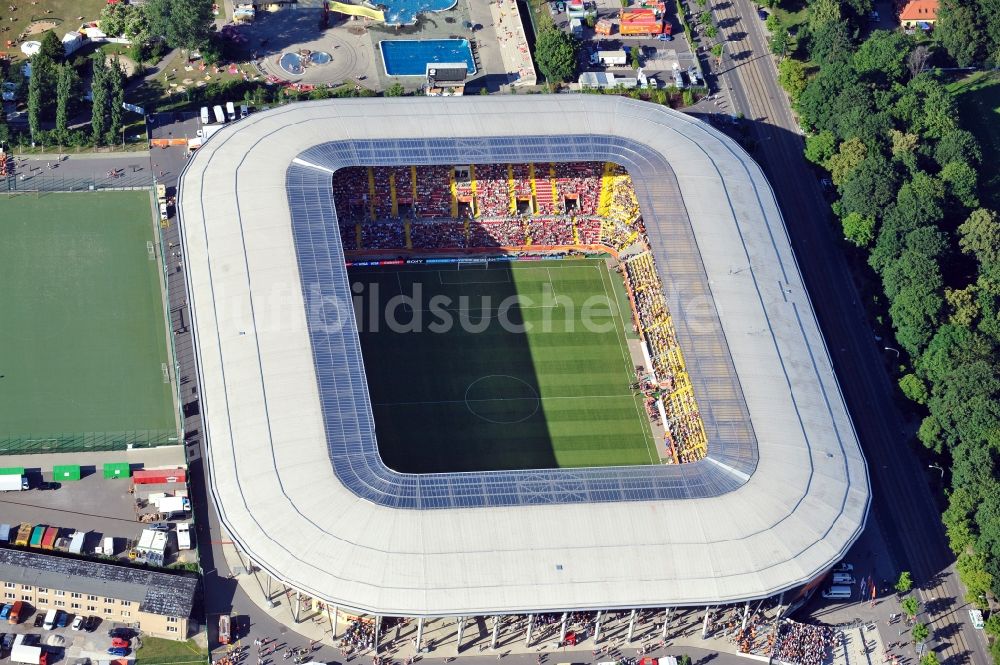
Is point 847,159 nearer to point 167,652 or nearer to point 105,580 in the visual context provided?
point 167,652

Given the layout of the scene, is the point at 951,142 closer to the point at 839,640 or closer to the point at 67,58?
the point at 839,640

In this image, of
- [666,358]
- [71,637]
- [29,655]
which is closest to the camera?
[29,655]

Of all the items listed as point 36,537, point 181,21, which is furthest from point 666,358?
point 181,21

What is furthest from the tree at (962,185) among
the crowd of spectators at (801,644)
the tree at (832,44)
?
the crowd of spectators at (801,644)

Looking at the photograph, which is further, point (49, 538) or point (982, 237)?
point (982, 237)

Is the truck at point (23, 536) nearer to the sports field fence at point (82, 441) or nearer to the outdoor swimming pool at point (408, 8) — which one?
the sports field fence at point (82, 441)

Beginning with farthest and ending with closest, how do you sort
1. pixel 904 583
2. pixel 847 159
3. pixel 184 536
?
pixel 847 159
pixel 904 583
pixel 184 536
